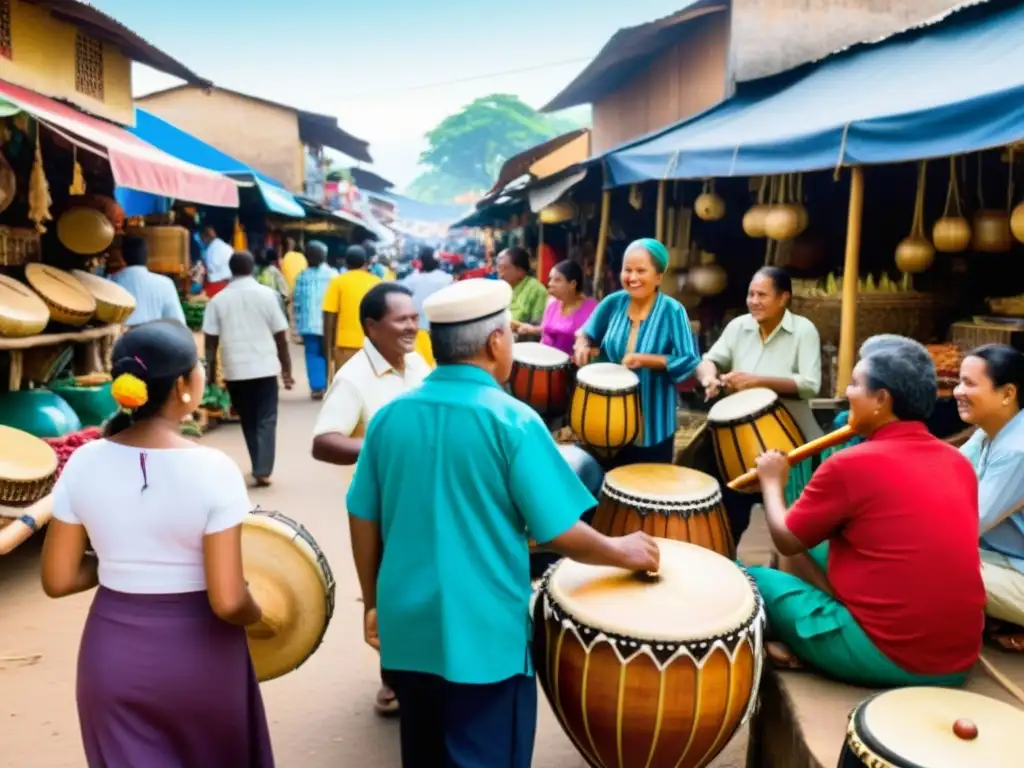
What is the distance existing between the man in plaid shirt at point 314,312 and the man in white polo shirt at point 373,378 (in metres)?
7.30

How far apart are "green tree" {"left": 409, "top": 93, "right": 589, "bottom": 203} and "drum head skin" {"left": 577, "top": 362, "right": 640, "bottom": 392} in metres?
60.7

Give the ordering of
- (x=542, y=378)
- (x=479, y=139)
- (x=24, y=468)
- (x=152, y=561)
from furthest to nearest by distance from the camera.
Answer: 1. (x=479, y=139)
2. (x=542, y=378)
3. (x=24, y=468)
4. (x=152, y=561)

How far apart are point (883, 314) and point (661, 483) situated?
122 inches

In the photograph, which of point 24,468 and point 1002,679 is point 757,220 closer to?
point 1002,679

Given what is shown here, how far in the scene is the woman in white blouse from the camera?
2.04 m

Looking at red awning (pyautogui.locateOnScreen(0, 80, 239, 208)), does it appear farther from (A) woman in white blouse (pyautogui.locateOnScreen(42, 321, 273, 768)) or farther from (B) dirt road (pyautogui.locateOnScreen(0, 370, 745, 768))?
(A) woman in white blouse (pyautogui.locateOnScreen(42, 321, 273, 768))

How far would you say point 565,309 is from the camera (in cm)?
589

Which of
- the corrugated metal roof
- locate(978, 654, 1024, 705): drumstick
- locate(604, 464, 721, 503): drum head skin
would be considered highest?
the corrugated metal roof

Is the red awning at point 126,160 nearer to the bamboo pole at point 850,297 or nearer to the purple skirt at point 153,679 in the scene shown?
the purple skirt at point 153,679

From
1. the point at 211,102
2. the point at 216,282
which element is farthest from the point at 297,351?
the point at 211,102

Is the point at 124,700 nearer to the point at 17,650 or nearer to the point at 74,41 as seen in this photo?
the point at 17,650

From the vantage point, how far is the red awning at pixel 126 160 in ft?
17.7

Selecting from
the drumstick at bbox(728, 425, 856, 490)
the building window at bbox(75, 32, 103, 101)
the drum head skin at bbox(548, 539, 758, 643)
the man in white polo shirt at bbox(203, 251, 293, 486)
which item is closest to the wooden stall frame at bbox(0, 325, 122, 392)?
the man in white polo shirt at bbox(203, 251, 293, 486)

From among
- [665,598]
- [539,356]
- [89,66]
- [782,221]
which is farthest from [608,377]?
[89,66]
